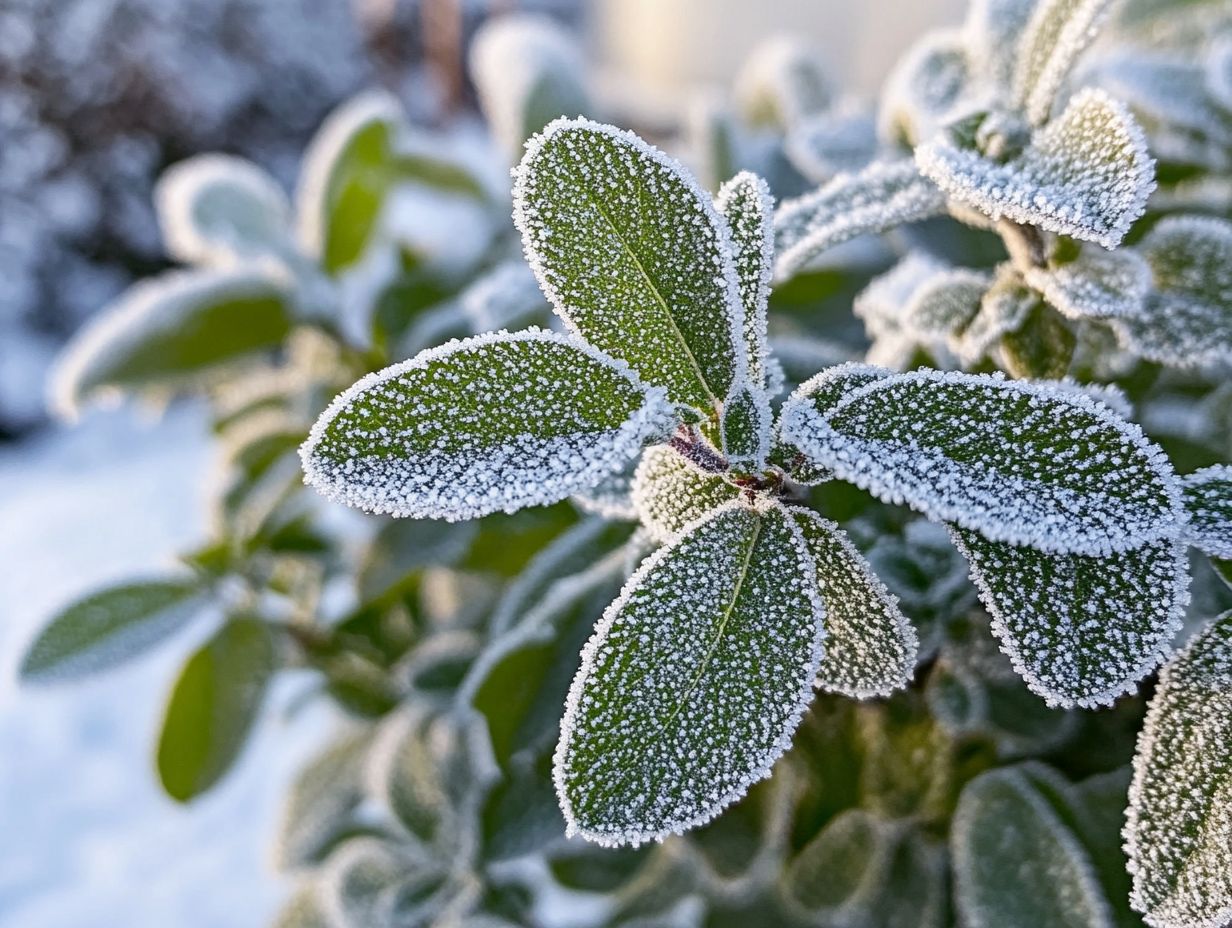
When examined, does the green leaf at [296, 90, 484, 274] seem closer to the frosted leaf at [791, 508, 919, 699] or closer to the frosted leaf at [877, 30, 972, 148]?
the frosted leaf at [877, 30, 972, 148]

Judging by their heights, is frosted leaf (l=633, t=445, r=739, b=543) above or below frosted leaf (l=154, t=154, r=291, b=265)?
below

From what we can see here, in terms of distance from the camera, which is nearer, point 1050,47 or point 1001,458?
point 1001,458

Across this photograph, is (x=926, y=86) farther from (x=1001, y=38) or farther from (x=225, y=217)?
(x=225, y=217)

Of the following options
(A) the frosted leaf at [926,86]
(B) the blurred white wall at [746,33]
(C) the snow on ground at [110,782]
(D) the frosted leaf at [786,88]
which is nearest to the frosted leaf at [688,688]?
(A) the frosted leaf at [926,86]

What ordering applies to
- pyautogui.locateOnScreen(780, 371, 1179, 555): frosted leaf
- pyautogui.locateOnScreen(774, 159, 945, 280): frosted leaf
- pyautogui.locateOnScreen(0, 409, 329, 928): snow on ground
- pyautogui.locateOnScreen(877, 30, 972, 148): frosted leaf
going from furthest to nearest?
pyautogui.locateOnScreen(0, 409, 329, 928): snow on ground < pyautogui.locateOnScreen(877, 30, 972, 148): frosted leaf < pyautogui.locateOnScreen(774, 159, 945, 280): frosted leaf < pyautogui.locateOnScreen(780, 371, 1179, 555): frosted leaf

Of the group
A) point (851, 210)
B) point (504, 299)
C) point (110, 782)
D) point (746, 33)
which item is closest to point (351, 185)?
point (504, 299)

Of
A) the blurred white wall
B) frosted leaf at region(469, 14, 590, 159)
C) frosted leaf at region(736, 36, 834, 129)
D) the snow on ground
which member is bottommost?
the snow on ground

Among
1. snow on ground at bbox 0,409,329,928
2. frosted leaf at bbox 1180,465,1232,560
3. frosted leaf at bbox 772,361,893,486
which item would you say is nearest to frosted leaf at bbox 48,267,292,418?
frosted leaf at bbox 772,361,893,486
